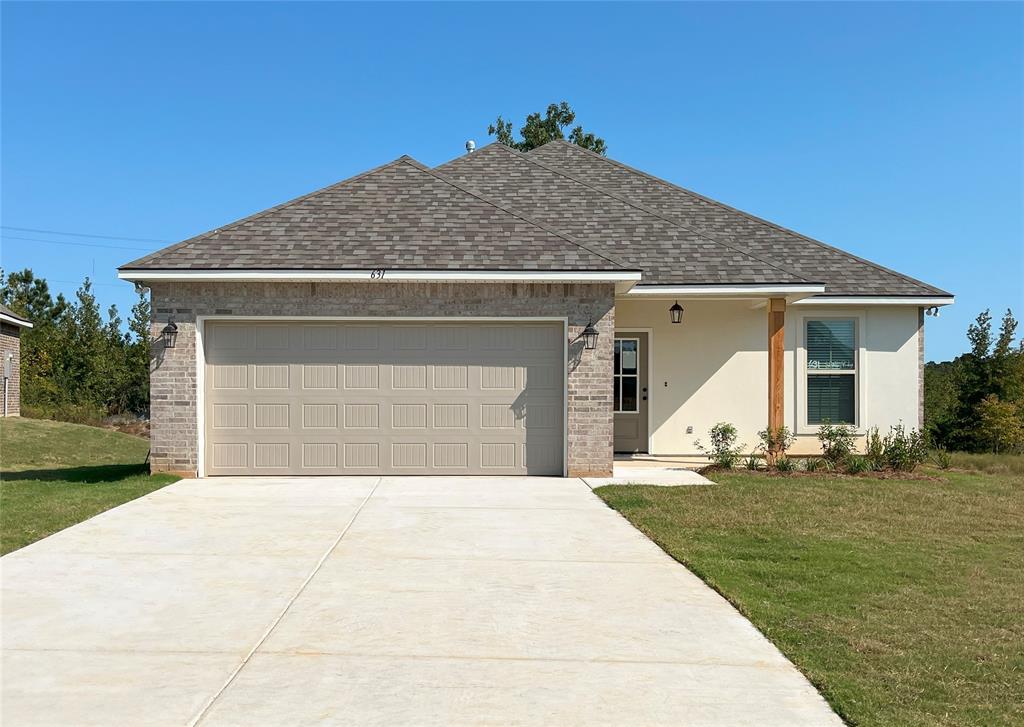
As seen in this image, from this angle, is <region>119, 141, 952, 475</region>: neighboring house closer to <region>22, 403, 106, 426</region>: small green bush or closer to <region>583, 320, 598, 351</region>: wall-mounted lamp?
<region>583, 320, 598, 351</region>: wall-mounted lamp

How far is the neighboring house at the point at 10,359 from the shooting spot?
1126 inches

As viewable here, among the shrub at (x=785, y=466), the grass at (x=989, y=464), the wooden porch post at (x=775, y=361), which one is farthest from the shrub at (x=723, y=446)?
the grass at (x=989, y=464)

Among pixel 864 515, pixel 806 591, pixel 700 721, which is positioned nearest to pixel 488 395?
pixel 864 515

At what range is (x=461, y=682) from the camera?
4.32m

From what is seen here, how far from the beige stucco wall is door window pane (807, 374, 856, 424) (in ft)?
0.62

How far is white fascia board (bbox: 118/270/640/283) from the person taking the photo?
11.6m

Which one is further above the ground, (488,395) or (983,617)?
(488,395)

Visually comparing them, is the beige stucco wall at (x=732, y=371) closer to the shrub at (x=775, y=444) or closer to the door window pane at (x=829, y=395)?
the door window pane at (x=829, y=395)

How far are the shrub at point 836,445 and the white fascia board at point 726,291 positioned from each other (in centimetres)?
249

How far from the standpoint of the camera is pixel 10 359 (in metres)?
29.2

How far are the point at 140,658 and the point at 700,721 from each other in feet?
9.97

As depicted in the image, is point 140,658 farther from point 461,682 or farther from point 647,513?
point 647,513

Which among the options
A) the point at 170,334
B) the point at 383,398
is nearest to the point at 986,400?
the point at 383,398

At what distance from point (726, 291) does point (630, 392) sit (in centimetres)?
301
